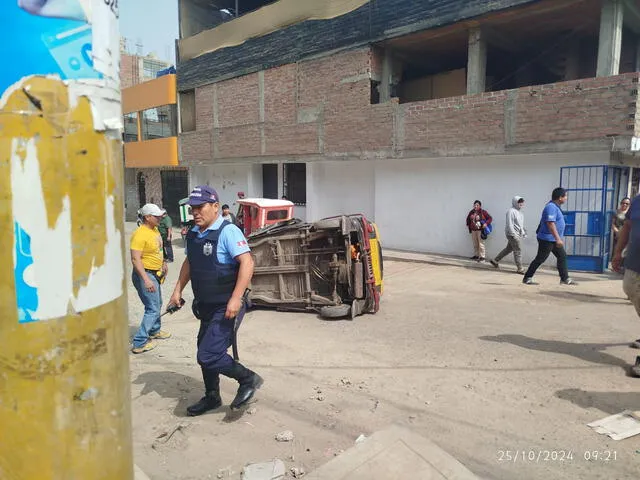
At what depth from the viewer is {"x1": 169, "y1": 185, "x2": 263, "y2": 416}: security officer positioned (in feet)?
10.9

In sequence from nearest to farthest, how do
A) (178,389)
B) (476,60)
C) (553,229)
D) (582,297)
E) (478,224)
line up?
(178,389) < (582,297) < (553,229) < (478,224) < (476,60)

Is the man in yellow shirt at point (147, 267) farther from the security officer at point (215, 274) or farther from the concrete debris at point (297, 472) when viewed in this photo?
the concrete debris at point (297, 472)

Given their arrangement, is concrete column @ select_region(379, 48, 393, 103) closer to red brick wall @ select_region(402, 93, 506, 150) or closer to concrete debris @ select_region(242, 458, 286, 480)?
red brick wall @ select_region(402, 93, 506, 150)

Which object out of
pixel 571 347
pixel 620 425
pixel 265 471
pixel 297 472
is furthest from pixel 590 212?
pixel 265 471

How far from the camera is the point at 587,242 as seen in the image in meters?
10.0

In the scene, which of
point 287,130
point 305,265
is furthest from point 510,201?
point 287,130

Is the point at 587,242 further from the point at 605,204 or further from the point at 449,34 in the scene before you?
the point at 449,34

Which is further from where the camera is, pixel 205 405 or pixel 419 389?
pixel 419 389

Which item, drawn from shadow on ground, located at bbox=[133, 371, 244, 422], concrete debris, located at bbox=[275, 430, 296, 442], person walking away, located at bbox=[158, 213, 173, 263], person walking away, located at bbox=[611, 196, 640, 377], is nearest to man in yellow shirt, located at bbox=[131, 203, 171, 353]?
shadow on ground, located at bbox=[133, 371, 244, 422]

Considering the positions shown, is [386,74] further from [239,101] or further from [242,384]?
[242,384]

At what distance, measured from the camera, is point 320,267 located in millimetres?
6492

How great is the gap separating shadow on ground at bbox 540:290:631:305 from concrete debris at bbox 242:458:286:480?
20.2 feet

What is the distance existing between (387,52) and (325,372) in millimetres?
11935

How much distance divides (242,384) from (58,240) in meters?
2.58
